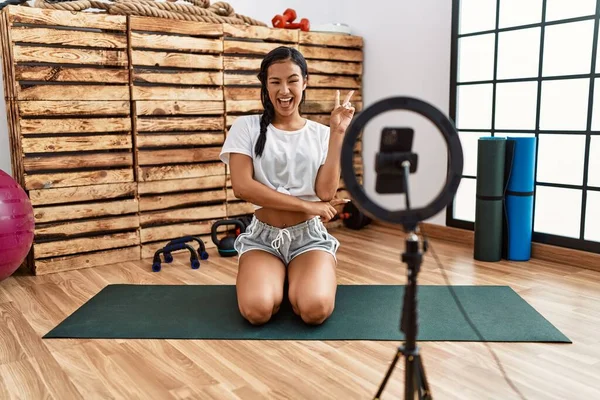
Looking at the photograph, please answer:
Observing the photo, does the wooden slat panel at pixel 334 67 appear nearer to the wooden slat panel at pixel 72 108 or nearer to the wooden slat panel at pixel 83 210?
the wooden slat panel at pixel 72 108

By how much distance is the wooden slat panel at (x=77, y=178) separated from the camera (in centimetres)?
293

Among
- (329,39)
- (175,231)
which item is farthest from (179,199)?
(329,39)

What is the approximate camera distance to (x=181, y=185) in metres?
3.41

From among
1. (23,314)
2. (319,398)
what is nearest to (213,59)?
(23,314)

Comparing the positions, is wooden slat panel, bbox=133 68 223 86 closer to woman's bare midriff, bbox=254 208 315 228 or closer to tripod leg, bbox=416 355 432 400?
Answer: woman's bare midriff, bbox=254 208 315 228

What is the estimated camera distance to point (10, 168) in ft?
10.8

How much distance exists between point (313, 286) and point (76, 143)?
170 centimetres

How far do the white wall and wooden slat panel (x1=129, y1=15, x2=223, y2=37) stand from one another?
2.00 feet

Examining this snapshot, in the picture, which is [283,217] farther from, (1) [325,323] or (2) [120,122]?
(2) [120,122]

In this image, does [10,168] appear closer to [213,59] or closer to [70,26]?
[70,26]

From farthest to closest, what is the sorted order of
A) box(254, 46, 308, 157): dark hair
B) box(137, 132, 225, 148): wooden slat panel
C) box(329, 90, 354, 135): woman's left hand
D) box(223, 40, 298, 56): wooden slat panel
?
1. box(223, 40, 298, 56): wooden slat panel
2. box(137, 132, 225, 148): wooden slat panel
3. box(254, 46, 308, 157): dark hair
4. box(329, 90, 354, 135): woman's left hand

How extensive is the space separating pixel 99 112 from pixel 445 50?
221 centimetres

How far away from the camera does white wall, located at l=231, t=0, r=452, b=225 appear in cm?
369

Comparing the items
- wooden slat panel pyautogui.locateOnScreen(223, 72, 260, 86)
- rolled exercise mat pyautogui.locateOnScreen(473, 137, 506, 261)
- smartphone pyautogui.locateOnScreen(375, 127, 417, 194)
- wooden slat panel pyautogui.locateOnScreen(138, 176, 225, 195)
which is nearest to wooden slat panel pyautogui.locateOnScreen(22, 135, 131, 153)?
wooden slat panel pyautogui.locateOnScreen(138, 176, 225, 195)
